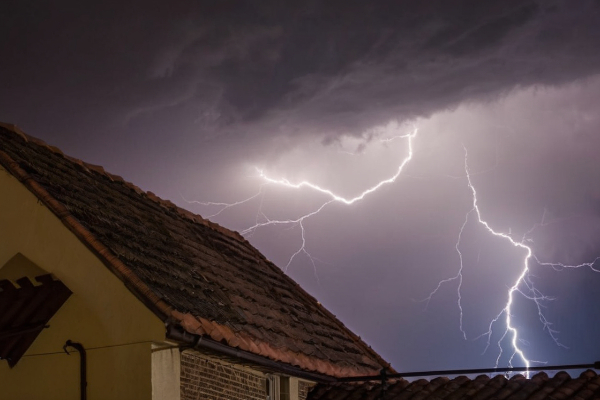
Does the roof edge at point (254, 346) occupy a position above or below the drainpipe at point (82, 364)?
above

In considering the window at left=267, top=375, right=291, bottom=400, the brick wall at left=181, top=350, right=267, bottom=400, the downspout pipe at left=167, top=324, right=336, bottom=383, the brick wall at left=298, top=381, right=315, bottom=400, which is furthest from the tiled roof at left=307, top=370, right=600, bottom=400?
the brick wall at left=181, top=350, right=267, bottom=400

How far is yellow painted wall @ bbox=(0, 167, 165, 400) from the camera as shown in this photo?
26.7 feet

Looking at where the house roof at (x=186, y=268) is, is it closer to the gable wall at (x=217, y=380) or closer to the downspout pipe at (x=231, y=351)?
the downspout pipe at (x=231, y=351)

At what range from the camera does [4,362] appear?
8.80 meters

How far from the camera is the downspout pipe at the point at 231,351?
8046mm

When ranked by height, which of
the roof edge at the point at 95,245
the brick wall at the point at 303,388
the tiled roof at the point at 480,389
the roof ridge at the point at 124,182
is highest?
the roof ridge at the point at 124,182

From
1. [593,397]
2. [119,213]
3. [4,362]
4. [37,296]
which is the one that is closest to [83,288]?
[37,296]

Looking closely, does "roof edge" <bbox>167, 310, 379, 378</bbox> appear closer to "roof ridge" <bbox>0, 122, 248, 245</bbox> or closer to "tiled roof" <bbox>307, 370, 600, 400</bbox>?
"tiled roof" <bbox>307, 370, 600, 400</bbox>

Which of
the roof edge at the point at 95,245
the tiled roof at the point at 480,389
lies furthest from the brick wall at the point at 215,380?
the tiled roof at the point at 480,389

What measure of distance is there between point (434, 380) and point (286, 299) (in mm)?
2997

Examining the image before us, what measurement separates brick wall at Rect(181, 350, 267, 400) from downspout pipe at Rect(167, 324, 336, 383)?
Result: 295mm

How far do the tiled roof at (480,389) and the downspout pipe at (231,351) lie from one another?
49 centimetres

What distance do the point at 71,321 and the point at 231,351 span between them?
166cm

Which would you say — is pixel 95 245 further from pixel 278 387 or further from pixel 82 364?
pixel 278 387
